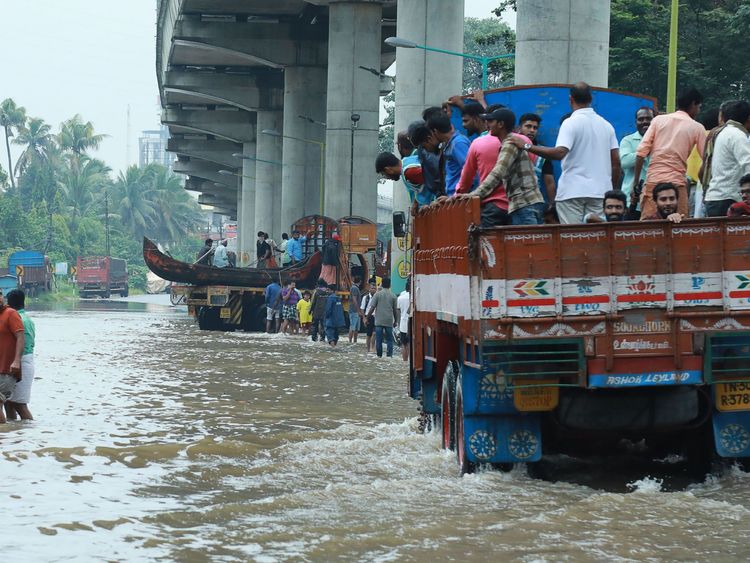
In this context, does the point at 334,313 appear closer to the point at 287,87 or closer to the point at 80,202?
the point at 287,87

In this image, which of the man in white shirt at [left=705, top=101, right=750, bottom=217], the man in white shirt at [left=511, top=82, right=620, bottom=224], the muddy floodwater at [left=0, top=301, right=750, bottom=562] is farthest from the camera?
the man in white shirt at [left=511, top=82, right=620, bottom=224]

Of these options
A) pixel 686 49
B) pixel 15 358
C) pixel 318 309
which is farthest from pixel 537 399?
pixel 686 49

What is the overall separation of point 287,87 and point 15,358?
42319 mm

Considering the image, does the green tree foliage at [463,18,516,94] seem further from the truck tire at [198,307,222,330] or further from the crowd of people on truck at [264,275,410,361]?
the crowd of people on truck at [264,275,410,361]

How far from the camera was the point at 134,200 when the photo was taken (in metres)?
142

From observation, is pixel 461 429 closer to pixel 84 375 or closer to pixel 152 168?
pixel 84 375

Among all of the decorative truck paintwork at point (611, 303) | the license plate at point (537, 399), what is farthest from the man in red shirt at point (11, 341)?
the license plate at point (537, 399)

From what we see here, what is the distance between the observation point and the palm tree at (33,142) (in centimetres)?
13438

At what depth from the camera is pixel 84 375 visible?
2283cm

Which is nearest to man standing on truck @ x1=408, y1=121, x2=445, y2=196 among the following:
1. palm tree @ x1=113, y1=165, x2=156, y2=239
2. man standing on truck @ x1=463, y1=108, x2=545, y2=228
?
man standing on truck @ x1=463, y1=108, x2=545, y2=228

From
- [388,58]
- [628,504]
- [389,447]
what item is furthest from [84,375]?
[388,58]

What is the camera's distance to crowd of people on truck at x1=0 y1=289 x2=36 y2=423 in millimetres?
14359

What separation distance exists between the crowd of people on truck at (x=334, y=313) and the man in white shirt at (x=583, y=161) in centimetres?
1405

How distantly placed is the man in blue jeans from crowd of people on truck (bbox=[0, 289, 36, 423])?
13258mm
